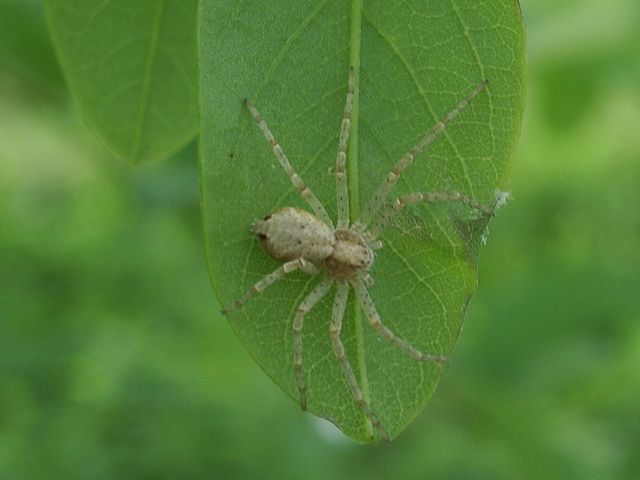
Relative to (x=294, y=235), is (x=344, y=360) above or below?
below

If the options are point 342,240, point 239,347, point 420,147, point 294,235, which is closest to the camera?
point 420,147

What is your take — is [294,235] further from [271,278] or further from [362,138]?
[362,138]

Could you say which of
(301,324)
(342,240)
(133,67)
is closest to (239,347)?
(342,240)

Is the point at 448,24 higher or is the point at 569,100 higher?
the point at 569,100

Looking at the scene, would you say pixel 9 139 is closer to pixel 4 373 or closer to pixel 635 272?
pixel 4 373

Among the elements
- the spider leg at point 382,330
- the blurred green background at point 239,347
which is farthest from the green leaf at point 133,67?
the blurred green background at point 239,347

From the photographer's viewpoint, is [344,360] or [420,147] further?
[344,360]

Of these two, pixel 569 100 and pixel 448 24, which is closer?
pixel 448 24

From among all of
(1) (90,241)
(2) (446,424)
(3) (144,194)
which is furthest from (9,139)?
(2) (446,424)
